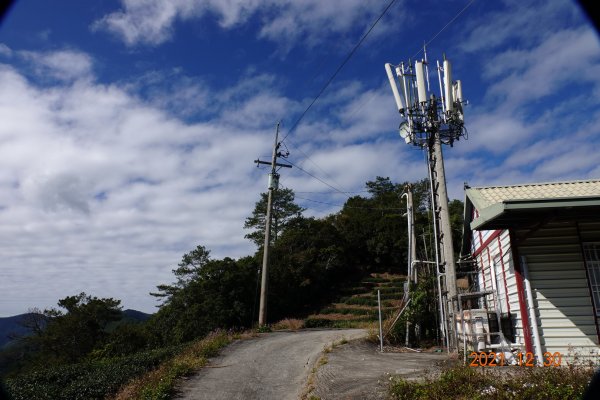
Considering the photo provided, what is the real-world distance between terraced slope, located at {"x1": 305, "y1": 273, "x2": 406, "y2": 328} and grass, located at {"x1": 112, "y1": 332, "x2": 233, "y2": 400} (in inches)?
598

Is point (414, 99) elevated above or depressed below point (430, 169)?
above

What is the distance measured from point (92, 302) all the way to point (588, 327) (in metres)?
29.4

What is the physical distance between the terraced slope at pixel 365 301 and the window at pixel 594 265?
17466mm

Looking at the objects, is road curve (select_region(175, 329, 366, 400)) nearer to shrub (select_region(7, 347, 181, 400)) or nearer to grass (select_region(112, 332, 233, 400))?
grass (select_region(112, 332, 233, 400))

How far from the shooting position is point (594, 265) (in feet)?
28.1

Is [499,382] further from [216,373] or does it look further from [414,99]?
[414,99]

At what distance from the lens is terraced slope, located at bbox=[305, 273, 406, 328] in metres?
28.0

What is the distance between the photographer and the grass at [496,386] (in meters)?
5.25

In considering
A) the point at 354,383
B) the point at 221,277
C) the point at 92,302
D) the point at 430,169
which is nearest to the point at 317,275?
the point at 221,277

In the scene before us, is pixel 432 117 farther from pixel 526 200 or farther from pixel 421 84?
pixel 526 200

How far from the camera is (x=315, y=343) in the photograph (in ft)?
44.4
